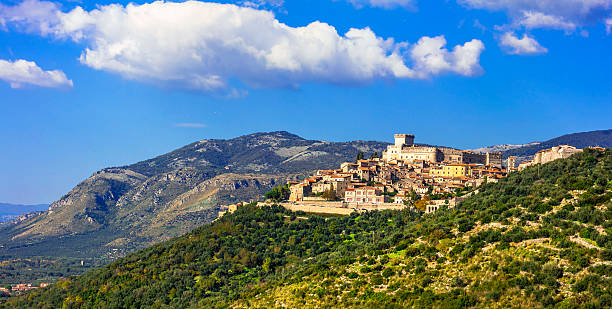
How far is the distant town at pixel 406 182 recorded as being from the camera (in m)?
79.6

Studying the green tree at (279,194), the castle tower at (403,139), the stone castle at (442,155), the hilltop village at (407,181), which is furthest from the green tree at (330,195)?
the castle tower at (403,139)

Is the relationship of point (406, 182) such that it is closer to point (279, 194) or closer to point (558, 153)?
point (279, 194)

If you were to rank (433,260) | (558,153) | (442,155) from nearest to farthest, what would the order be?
(433,260)
(558,153)
(442,155)

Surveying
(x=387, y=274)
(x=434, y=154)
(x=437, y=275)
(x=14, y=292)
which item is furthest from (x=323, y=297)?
(x=14, y=292)

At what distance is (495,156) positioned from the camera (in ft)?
379

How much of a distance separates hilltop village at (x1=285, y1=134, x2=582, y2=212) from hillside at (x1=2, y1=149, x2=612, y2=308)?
5788mm

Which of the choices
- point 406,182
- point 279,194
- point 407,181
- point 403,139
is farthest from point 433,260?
point 403,139

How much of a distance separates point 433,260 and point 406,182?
50.0 m

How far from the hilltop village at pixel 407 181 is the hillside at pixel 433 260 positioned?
5.79 metres

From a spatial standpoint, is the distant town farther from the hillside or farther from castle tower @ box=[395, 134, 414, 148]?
castle tower @ box=[395, 134, 414, 148]

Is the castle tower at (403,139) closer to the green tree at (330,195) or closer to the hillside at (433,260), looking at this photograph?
the green tree at (330,195)

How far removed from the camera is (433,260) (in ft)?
139

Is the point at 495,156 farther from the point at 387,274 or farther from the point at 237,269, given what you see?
the point at 387,274

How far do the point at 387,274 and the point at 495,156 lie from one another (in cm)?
8027
